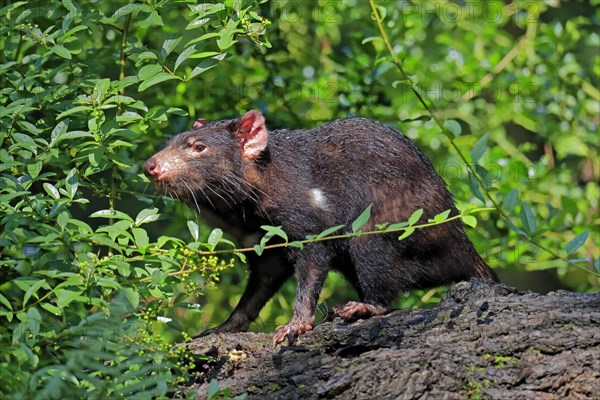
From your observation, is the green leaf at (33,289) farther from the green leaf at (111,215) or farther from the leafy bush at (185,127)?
the green leaf at (111,215)

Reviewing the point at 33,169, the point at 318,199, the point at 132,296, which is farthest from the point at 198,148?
the point at 132,296

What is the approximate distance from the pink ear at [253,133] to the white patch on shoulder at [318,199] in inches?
16.7

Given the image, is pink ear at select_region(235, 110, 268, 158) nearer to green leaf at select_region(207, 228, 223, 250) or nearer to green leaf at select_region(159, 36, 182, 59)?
green leaf at select_region(159, 36, 182, 59)

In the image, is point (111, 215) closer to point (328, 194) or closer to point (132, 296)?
point (132, 296)

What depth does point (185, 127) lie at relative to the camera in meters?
7.80

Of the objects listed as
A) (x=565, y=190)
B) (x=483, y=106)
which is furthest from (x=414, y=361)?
(x=483, y=106)

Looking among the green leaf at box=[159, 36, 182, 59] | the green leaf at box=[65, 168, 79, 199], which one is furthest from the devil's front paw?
the green leaf at box=[159, 36, 182, 59]

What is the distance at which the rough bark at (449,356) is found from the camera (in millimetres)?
4801

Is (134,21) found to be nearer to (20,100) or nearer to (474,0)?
(20,100)

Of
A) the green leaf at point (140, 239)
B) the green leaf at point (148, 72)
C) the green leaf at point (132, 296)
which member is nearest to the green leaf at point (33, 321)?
the green leaf at point (132, 296)

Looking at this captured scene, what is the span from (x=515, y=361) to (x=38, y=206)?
2.44 m

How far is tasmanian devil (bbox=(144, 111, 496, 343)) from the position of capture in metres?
6.32

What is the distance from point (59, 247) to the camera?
520cm

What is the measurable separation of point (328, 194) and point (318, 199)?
7 cm
